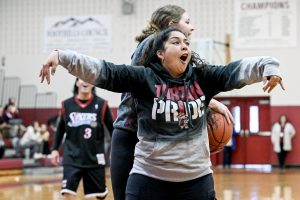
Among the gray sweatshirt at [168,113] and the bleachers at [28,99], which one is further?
the bleachers at [28,99]

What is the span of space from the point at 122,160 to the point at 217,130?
2.23 feet

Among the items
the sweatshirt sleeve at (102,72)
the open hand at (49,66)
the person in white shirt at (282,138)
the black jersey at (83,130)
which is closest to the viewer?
the open hand at (49,66)

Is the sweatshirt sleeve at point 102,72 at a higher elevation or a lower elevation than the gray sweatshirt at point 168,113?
higher

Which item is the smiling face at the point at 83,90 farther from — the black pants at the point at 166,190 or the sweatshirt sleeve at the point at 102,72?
the black pants at the point at 166,190

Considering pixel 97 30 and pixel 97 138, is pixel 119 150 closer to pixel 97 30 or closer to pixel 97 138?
pixel 97 138

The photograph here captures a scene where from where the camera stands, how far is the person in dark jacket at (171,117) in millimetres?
3156

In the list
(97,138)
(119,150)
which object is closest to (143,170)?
(119,150)

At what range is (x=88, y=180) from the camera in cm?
657

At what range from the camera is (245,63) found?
10.5 ft

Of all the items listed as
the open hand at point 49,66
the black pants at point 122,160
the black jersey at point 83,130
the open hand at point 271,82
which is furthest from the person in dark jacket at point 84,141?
the open hand at point 271,82

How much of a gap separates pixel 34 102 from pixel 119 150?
18.2m

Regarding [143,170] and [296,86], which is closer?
[143,170]

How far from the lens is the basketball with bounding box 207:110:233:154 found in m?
3.61

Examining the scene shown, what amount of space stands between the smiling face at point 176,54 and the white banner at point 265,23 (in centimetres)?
1693
